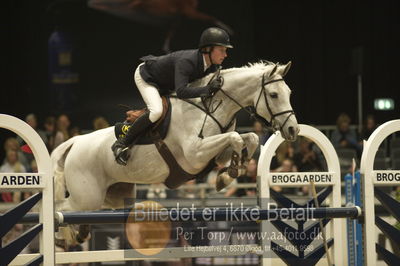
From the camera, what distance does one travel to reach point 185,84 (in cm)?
434

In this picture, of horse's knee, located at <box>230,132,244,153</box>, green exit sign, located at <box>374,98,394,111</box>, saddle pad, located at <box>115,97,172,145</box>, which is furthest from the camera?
green exit sign, located at <box>374,98,394,111</box>

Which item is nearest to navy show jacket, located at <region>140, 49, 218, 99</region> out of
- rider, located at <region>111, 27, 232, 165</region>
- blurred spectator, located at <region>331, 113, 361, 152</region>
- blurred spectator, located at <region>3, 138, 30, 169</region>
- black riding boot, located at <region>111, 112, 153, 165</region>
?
rider, located at <region>111, 27, 232, 165</region>

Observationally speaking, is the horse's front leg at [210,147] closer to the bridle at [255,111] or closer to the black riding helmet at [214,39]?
the bridle at [255,111]

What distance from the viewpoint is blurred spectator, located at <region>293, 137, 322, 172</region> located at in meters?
7.12

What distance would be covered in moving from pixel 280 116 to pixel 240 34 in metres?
4.68

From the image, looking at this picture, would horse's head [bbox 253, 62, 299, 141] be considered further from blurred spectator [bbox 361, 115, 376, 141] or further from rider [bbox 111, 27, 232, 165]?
blurred spectator [bbox 361, 115, 376, 141]

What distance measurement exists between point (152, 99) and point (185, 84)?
11.8 inches

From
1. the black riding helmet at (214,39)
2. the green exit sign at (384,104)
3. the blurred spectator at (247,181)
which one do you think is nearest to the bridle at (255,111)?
the black riding helmet at (214,39)

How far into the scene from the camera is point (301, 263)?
432cm

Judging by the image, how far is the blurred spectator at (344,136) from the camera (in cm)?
821

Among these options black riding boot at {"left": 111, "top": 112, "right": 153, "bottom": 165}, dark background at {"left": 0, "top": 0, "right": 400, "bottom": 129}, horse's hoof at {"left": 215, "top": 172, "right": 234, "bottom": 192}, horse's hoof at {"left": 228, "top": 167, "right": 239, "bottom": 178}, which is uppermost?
dark background at {"left": 0, "top": 0, "right": 400, "bottom": 129}

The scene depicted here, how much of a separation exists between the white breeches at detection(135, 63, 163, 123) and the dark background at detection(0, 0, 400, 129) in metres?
4.12

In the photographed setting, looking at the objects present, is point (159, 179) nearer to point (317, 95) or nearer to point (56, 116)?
point (56, 116)

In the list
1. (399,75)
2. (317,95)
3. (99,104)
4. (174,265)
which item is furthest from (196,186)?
(399,75)
